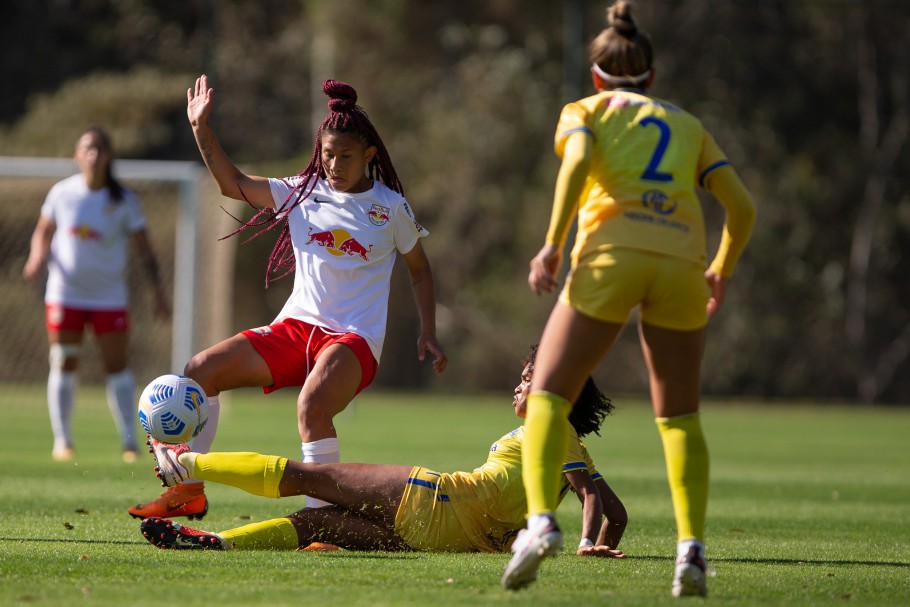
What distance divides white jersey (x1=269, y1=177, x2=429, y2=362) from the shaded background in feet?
57.1

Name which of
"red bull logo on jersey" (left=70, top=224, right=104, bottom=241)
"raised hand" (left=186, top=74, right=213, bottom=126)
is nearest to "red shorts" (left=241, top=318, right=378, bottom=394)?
"raised hand" (left=186, top=74, right=213, bottom=126)

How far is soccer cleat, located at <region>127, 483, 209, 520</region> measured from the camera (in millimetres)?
5754

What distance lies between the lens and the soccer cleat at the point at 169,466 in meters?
5.43

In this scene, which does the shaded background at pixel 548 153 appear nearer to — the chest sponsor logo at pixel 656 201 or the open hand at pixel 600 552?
the open hand at pixel 600 552

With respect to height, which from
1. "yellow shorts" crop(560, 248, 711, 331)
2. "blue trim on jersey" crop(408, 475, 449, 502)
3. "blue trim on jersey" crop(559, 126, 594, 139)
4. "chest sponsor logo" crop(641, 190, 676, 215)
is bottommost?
"blue trim on jersey" crop(408, 475, 449, 502)

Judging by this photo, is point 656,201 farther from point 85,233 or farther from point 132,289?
point 132,289

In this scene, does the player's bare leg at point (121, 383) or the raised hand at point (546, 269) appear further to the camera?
the player's bare leg at point (121, 383)

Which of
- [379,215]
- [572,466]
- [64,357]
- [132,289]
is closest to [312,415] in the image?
[379,215]

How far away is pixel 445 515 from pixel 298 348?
1036mm

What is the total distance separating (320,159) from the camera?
632 centimetres

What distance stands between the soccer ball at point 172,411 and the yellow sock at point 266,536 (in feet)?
1.51

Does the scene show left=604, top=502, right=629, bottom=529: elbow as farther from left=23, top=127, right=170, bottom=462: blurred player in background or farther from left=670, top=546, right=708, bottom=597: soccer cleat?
left=23, top=127, right=170, bottom=462: blurred player in background

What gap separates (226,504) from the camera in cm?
787

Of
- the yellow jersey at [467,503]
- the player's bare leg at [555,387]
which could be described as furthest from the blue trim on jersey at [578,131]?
the yellow jersey at [467,503]
